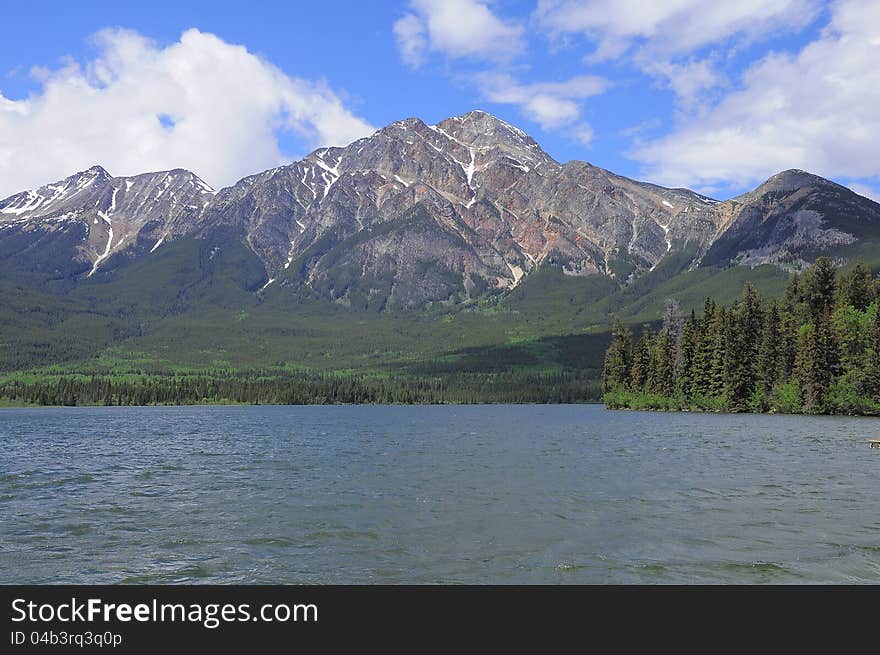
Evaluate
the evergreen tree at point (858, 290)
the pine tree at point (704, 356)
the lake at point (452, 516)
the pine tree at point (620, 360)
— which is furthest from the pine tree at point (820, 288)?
the lake at point (452, 516)

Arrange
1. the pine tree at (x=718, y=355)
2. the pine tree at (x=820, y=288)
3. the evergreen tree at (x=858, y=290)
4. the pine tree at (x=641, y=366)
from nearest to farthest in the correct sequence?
the evergreen tree at (x=858, y=290), the pine tree at (x=820, y=288), the pine tree at (x=718, y=355), the pine tree at (x=641, y=366)

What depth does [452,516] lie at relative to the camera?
34375 millimetres

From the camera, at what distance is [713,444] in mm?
70938

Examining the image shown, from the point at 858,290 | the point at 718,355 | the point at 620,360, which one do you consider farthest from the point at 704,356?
the point at 620,360

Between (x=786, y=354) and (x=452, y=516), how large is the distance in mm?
109513

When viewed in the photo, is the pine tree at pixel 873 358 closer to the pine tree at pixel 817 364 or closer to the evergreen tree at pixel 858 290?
the pine tree at pixel 817 364

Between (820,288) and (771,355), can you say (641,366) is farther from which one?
(820,288)

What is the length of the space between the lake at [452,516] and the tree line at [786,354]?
2062 inches

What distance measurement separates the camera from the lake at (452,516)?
80.6ft
